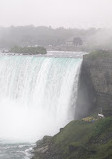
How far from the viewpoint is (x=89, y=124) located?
1359 inches

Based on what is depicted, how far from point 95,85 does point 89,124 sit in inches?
330

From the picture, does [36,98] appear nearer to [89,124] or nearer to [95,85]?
[95,85]

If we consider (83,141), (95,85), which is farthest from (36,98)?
(83,141)

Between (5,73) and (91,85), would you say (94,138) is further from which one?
(5,73)

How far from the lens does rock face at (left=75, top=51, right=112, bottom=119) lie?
1617 inches

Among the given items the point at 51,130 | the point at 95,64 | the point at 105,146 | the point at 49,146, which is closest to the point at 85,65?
the point at 95,64

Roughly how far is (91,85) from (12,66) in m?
14.4

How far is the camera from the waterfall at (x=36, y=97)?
44.1 m

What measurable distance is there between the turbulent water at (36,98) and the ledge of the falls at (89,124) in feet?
4.51

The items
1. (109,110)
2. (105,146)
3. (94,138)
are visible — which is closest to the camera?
(105,146)

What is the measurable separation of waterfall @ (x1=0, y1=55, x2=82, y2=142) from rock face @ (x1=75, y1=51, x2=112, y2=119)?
101 centimetres

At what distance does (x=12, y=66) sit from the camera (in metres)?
54.1

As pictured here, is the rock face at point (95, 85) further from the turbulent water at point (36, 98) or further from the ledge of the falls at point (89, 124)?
the turbulent water at point (36, 98)

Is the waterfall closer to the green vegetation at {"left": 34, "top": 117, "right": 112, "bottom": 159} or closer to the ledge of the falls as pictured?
the ledge of the falls
